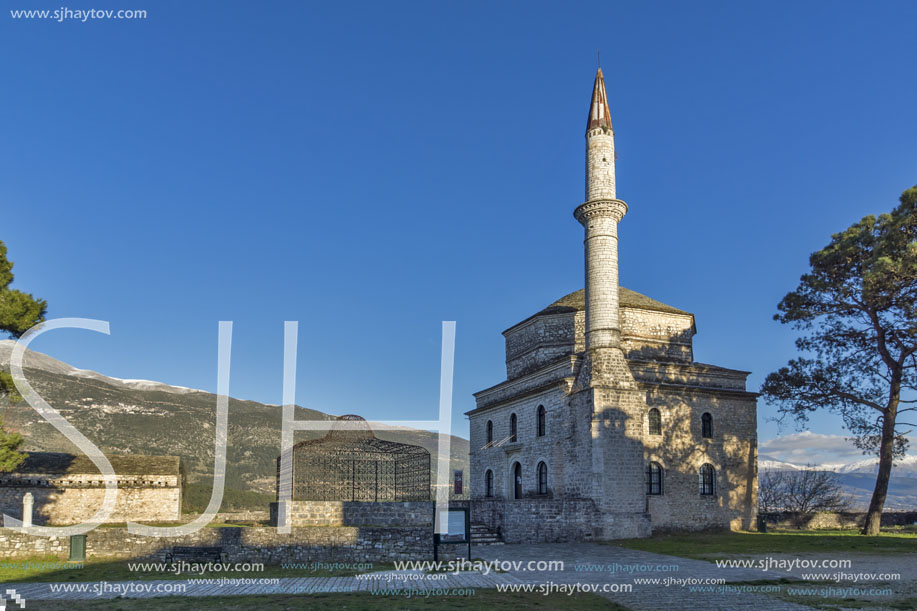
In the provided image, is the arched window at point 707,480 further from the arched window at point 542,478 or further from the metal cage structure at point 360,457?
the metal cage structure at point 360,457

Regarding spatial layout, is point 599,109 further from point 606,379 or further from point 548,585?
point 548,585

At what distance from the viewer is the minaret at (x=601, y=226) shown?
2606cm

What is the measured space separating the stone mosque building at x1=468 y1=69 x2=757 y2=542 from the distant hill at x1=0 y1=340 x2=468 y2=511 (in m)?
32.2

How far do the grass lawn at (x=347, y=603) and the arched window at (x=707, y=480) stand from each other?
17.8 m

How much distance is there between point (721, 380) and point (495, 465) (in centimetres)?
1147

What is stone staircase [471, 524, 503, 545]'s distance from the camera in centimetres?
2258

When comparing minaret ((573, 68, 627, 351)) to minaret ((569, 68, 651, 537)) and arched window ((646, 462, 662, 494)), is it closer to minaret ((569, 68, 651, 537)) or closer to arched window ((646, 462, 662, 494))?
minaret ((569, 68, 651, 537))

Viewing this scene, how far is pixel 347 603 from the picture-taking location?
1102cm

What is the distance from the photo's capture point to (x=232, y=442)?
70.2 metres

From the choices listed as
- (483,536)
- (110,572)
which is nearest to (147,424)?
(483,536)

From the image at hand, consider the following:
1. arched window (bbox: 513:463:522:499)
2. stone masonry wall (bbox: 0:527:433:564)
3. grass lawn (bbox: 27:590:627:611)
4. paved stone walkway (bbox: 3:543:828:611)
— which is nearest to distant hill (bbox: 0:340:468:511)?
arched window (bbox: 513:463:522:499)

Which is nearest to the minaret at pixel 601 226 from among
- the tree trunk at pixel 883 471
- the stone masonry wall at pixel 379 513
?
the stone masonry wall at pixel 379 513

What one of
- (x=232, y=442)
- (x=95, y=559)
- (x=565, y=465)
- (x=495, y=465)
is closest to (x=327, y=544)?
(x=95, y=559)

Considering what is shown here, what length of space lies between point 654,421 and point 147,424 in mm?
58588
